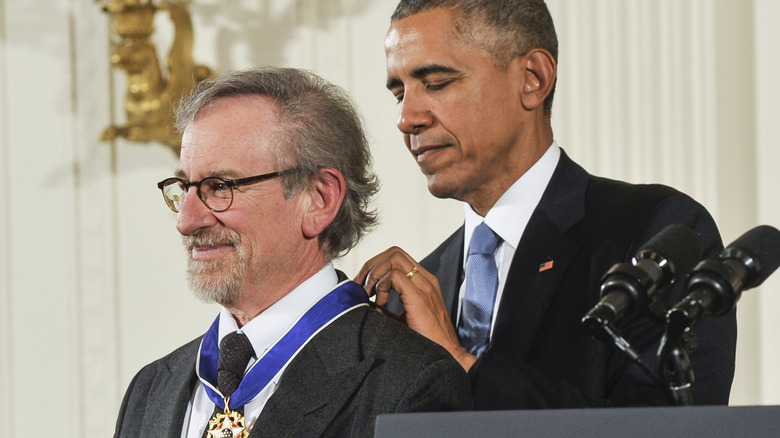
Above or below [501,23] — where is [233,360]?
below

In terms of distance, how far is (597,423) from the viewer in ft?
3.89

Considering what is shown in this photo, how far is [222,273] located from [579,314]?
2.31 feet

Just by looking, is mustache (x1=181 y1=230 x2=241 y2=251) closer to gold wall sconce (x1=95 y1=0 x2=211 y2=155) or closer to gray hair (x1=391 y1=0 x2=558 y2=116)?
gray hair (x1=391 y1=0 x2=558 y2=116)

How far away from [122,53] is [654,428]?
2.89m

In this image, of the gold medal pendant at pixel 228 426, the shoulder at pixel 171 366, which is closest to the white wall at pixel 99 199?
the shoulder at pixel 171 366

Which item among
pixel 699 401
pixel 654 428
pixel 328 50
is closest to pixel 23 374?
pixel 328 50

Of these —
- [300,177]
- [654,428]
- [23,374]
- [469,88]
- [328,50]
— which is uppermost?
[328,50]

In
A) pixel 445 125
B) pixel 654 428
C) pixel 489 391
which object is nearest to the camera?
pixel 654 428

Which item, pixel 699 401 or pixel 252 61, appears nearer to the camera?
pixel 699 401

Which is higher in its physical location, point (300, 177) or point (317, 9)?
point (317, 9)

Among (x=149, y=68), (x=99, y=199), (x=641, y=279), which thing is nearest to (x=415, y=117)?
(x=641, y=279)

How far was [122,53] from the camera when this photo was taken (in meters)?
3.76

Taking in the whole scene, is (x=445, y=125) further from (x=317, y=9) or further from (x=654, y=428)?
(x=317, y=9)

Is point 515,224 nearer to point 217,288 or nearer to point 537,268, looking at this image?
point 537,268
